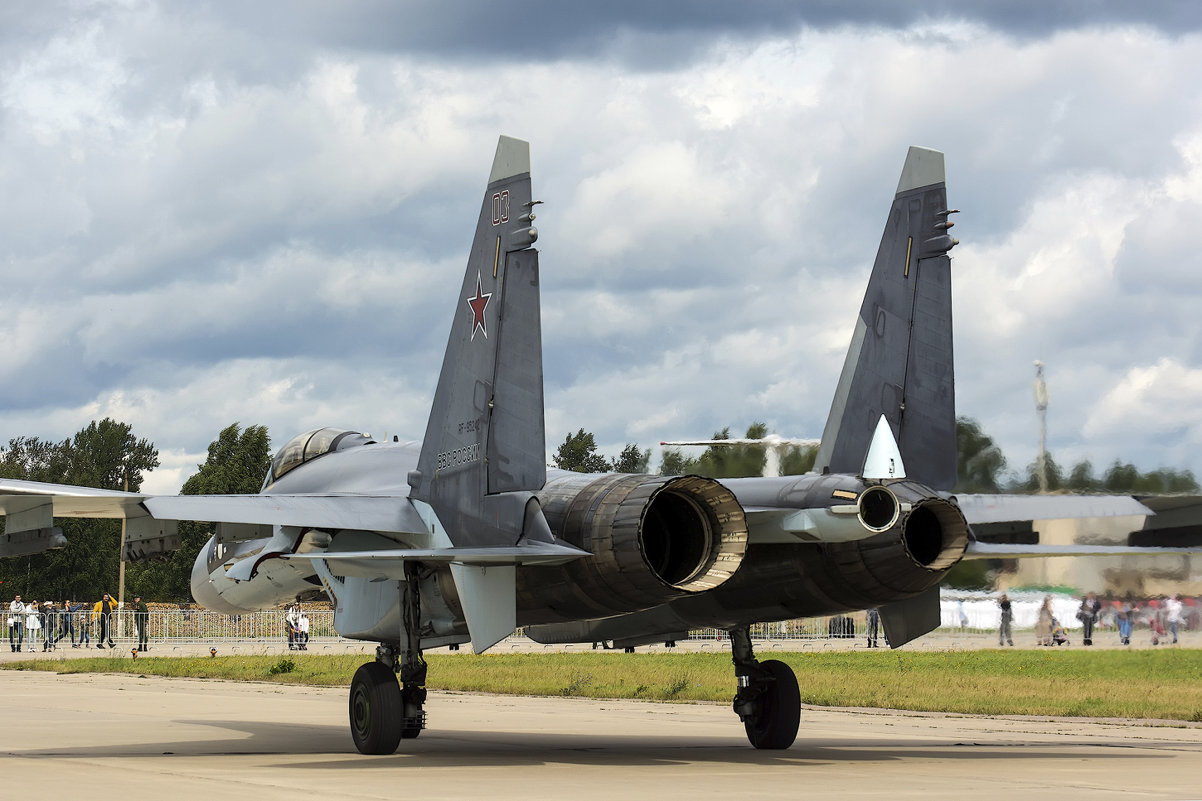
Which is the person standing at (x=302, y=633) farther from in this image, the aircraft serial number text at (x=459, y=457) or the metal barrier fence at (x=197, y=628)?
the aircraft serial number text at (x=459, y=457)

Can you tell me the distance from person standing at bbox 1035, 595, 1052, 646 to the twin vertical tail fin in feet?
54.3

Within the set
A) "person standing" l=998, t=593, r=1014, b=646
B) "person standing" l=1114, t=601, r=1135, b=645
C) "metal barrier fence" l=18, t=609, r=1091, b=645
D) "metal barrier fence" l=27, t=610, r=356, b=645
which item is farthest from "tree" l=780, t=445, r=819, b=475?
"metal barrier fence" l=27, t=610, r=356, b=645

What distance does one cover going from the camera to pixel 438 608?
14.1m

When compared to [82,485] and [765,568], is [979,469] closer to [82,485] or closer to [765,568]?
[765,568]

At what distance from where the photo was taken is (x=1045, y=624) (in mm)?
31406

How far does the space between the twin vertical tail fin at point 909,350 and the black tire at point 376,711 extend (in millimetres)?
4888

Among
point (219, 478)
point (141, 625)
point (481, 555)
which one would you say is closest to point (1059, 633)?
point (481, 555)

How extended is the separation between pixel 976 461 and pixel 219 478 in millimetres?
53284

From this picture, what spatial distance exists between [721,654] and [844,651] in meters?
4.53

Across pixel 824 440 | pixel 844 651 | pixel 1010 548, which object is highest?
pixel 824 440

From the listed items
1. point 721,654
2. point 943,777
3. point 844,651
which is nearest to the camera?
point 943,777

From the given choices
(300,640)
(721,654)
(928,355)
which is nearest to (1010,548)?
(928,355)

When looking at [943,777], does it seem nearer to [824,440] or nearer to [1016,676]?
[824,440]

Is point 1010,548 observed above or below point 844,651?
above
